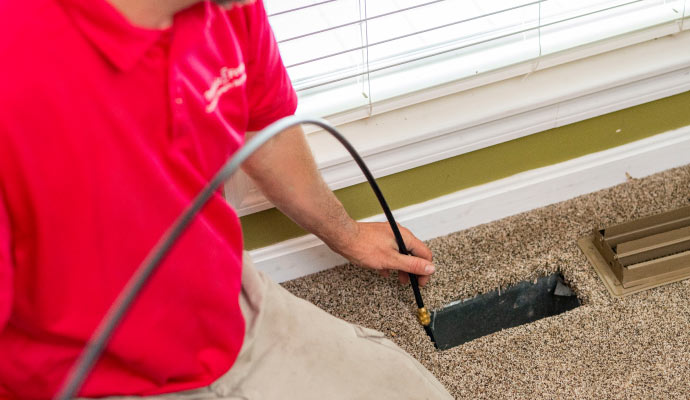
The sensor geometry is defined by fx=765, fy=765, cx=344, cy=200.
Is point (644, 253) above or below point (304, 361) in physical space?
below

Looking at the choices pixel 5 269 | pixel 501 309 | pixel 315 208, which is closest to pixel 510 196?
pixel 501 309

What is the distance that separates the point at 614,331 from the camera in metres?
1.45

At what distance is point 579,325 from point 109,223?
94 centimetres

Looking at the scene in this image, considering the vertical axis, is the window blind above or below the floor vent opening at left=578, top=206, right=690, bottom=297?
above

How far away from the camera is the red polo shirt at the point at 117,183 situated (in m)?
0.80

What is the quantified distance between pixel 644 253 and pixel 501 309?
30cm

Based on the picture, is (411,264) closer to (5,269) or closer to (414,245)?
(414,245)

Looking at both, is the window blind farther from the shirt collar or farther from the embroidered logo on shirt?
the shirt collar

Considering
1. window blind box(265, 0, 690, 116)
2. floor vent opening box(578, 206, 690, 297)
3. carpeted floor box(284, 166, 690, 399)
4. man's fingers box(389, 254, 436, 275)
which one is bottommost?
carpeted floor box(284, 166, 690, 399)

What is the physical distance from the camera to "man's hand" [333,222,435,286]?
4.50 ft

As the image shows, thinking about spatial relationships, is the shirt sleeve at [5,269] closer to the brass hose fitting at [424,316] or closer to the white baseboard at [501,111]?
the white baseboard at [501,111]

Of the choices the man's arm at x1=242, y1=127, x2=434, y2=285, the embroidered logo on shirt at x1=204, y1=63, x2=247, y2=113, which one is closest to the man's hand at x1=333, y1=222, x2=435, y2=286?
the man's arm at x1=242, y1=127, x2=434, y2=285

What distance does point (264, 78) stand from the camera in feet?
3.69

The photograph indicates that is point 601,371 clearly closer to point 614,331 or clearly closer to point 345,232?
point 614,331
